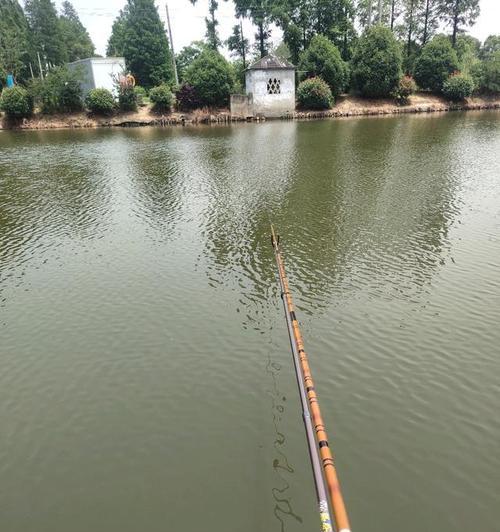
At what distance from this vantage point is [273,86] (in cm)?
5691

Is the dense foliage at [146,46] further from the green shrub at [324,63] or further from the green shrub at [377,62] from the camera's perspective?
the green shrub at [377,62]

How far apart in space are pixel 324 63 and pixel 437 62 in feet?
56.3

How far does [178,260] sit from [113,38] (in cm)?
9301

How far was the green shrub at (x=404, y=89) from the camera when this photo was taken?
190 ft

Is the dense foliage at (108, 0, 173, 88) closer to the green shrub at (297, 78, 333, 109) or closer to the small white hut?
the small white hut

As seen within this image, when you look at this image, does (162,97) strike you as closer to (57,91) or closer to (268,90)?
(57,91)

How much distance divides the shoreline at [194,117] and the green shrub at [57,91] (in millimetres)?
1373

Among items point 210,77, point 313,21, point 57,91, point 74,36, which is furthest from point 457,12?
point 74,36

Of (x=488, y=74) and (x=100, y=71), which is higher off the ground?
(x=100, y=71)

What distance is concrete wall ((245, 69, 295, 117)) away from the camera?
186 feet

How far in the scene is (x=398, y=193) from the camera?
21.3 metres

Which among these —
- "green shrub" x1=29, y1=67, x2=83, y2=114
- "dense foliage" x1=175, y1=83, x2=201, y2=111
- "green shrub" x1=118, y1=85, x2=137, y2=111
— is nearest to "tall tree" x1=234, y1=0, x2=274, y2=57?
"dense foliage" x1=175, y1=83, x2=201, y2=111

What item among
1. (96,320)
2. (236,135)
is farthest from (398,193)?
(236,135)

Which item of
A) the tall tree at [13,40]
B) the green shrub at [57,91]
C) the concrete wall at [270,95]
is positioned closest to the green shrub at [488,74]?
the concrete wall at [270,95]
